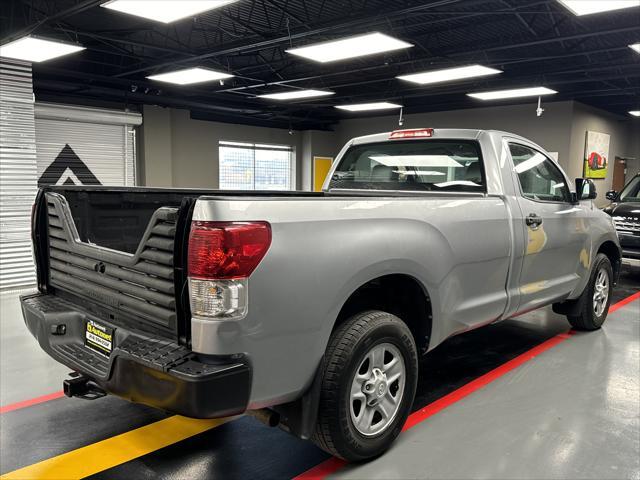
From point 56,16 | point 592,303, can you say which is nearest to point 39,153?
point 56,16

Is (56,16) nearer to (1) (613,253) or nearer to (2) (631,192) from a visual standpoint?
(1) (613,253)

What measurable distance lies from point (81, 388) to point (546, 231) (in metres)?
3.09

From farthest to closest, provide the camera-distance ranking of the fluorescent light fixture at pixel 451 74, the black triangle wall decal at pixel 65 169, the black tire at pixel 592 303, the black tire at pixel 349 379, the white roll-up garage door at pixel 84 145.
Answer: the black triangle wall decal at pixel 65 169 → the white roll-up garage door at pixel 84 145 → the fluorescent light fixture at pixel 451 74 → the black tire at pixel 592 303 → the black tire at pixel 349 379

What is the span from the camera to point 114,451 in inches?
98.8

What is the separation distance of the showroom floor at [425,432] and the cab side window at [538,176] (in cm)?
130

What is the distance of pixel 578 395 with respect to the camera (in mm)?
3260

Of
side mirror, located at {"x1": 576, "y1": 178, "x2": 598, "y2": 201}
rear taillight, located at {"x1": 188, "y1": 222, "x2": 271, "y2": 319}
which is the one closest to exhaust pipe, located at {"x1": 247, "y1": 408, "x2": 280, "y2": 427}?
rear taillight, located at {"x1": 188, "y1": 222, "x2": 271, "y2": 319}

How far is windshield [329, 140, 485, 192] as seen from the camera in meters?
3.38

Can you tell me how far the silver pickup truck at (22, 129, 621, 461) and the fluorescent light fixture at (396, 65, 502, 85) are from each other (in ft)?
17.1

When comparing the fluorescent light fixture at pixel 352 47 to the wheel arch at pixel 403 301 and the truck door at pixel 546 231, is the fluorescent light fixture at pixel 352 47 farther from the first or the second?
the wheel arch at pixel 403 301

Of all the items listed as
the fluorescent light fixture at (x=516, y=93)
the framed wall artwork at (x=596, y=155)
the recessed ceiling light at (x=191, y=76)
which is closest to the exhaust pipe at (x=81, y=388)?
the recessed ceiling light at (x=191, y=76)

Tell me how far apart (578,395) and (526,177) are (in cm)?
153

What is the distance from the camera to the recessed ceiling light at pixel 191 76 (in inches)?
342

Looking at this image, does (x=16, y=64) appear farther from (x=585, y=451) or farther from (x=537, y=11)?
(x=585, y=451)
